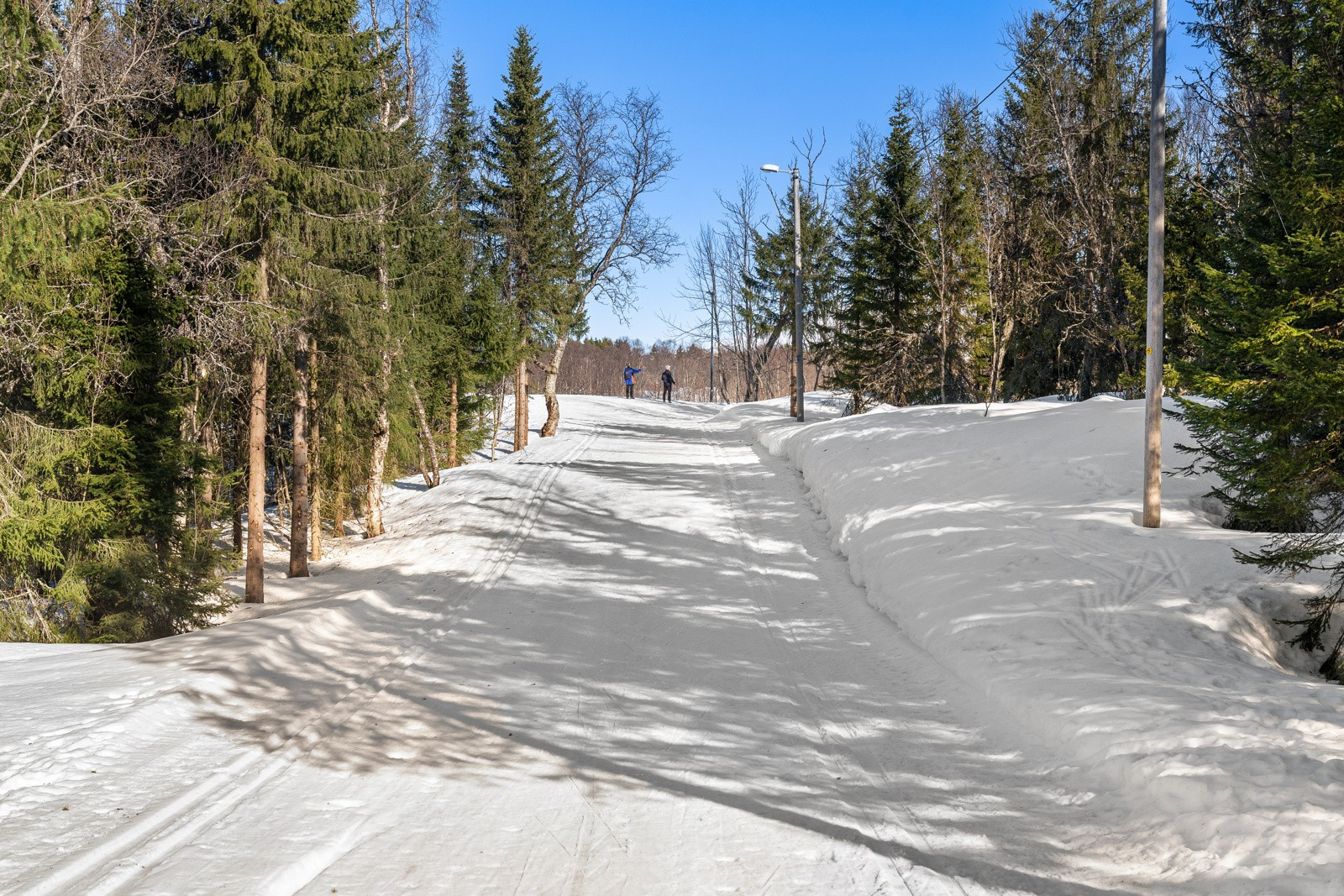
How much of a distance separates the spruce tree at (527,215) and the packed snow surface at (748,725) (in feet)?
50.5

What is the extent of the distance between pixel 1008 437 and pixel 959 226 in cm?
1726

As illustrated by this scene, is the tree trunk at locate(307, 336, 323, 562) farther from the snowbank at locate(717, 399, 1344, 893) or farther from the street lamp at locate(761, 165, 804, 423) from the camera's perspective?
the street lamp at locate(761, 165, 804, 423)

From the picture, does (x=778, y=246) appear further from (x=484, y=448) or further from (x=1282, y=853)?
(x=1282, y=853)

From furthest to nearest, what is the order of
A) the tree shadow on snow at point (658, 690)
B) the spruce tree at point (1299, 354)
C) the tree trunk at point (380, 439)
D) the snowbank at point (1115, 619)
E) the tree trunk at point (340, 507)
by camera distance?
the tree trunk at point (340, 507) < the tree trunk at point (380, 439) < the spruce tree at point (1299, 354) < the tree shadow on snow at point (658, 690) < the snowbank at point (1115, 619)

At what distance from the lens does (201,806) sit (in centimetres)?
458

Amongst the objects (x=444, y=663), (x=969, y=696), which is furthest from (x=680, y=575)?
(x=969, y=696)

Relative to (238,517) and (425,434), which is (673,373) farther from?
(238,517)

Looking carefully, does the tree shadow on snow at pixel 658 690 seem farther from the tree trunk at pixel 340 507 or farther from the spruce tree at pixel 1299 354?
the tree trunk at pixel 340 507

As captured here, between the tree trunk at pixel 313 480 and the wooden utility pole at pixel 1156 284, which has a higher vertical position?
the wooden utility pole at pixel 1156 284

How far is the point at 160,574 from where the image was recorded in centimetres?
1041

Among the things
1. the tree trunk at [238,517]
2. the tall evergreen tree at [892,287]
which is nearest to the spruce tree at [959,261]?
the tall evergreen tree at [892,287]

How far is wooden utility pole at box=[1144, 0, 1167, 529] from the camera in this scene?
845 cm

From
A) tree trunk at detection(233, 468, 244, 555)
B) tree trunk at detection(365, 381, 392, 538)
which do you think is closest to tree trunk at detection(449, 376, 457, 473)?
tree trunk at detection(365, 381, 392, 538)

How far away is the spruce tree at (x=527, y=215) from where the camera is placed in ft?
82.4
